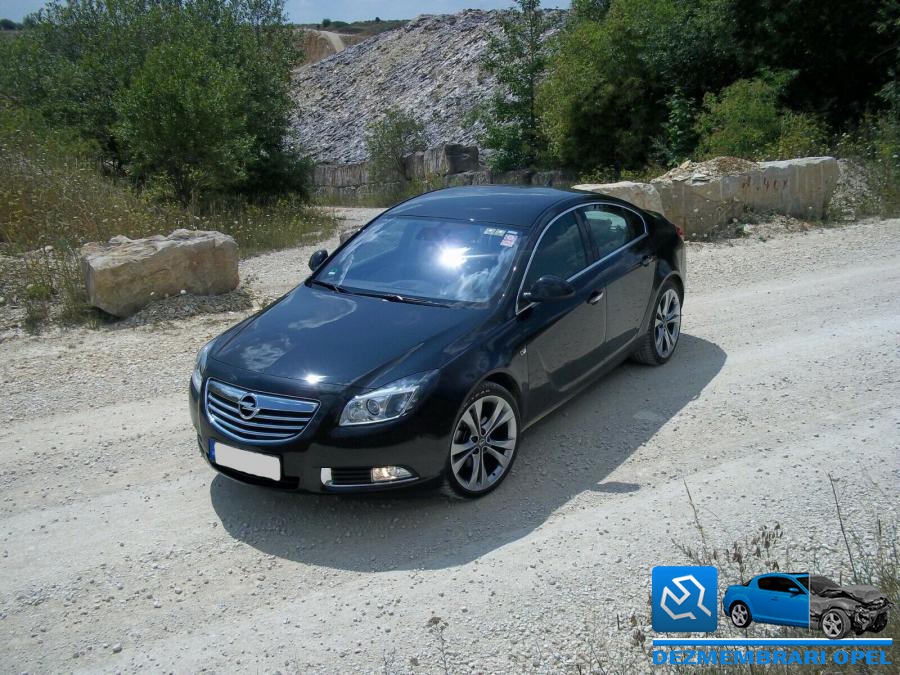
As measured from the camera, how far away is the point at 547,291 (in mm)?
4996

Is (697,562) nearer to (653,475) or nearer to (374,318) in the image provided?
(653,475)

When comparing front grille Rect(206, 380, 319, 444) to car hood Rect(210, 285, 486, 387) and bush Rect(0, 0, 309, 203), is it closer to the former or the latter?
car hood Rect(210, 285, 486, 387)

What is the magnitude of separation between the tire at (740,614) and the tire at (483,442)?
5.31 ft

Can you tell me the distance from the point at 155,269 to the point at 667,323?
5376mm

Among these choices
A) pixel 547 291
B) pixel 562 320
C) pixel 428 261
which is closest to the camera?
pixel 547 291

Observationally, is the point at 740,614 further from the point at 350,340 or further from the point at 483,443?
the point at 350,340

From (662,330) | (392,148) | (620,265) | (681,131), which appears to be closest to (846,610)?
(620,265)

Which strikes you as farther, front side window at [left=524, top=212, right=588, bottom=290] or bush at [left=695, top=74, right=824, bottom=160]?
bush at [left=695, top=74, right=824, bottom=160]

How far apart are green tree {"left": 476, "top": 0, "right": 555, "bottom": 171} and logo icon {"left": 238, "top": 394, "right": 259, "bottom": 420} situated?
19.2 meters

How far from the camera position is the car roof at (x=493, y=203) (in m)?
5.62

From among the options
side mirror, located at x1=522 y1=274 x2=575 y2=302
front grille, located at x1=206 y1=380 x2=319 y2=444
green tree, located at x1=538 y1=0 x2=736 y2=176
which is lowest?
front grille, located at x1=206 y1=380 x2=319 y2=444

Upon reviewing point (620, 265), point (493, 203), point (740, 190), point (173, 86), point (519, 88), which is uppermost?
point (519, 88)

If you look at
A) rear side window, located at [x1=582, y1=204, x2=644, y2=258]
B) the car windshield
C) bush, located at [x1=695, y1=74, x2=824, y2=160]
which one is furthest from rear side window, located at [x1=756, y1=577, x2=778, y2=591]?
bush, located at [x1=695, y1=74, x2=824, y2=160]

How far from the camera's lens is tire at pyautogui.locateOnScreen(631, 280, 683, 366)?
6.50 metres
